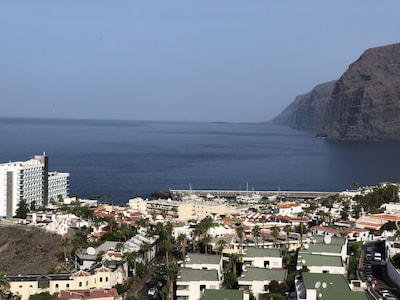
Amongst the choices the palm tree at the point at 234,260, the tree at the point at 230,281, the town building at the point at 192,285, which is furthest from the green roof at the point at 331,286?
the palm tree at the point at 234,260

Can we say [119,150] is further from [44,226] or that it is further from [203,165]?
[44,226]

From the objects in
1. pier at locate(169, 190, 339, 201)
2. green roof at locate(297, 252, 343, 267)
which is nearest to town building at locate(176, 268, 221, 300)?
green roof at locate(297, 252, 343, 267)

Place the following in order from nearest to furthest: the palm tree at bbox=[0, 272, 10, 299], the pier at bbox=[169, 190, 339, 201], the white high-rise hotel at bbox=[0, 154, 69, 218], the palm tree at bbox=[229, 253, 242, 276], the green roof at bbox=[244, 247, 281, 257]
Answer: the palm tree at bbox=[0, 272, 10, 299]
the palm tree at bbox=[229, 253, 242, 276]
the green roof at bbox=[244, 247, 281, 257]
the white high-rise hotel at bbox=[0, 154, 69, 218]
the pier at bbox=[169, 190, 339, 201]

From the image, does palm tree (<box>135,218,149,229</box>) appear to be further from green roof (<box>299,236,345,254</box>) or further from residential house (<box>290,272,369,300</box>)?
residential house (<box>290,272,369,300</box>)

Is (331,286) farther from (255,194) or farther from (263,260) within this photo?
(255,194)

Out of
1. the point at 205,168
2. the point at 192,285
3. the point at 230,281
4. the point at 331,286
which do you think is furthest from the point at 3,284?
the point at 205,168

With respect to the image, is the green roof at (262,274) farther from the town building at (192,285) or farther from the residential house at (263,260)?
the residential house at (263,260)
